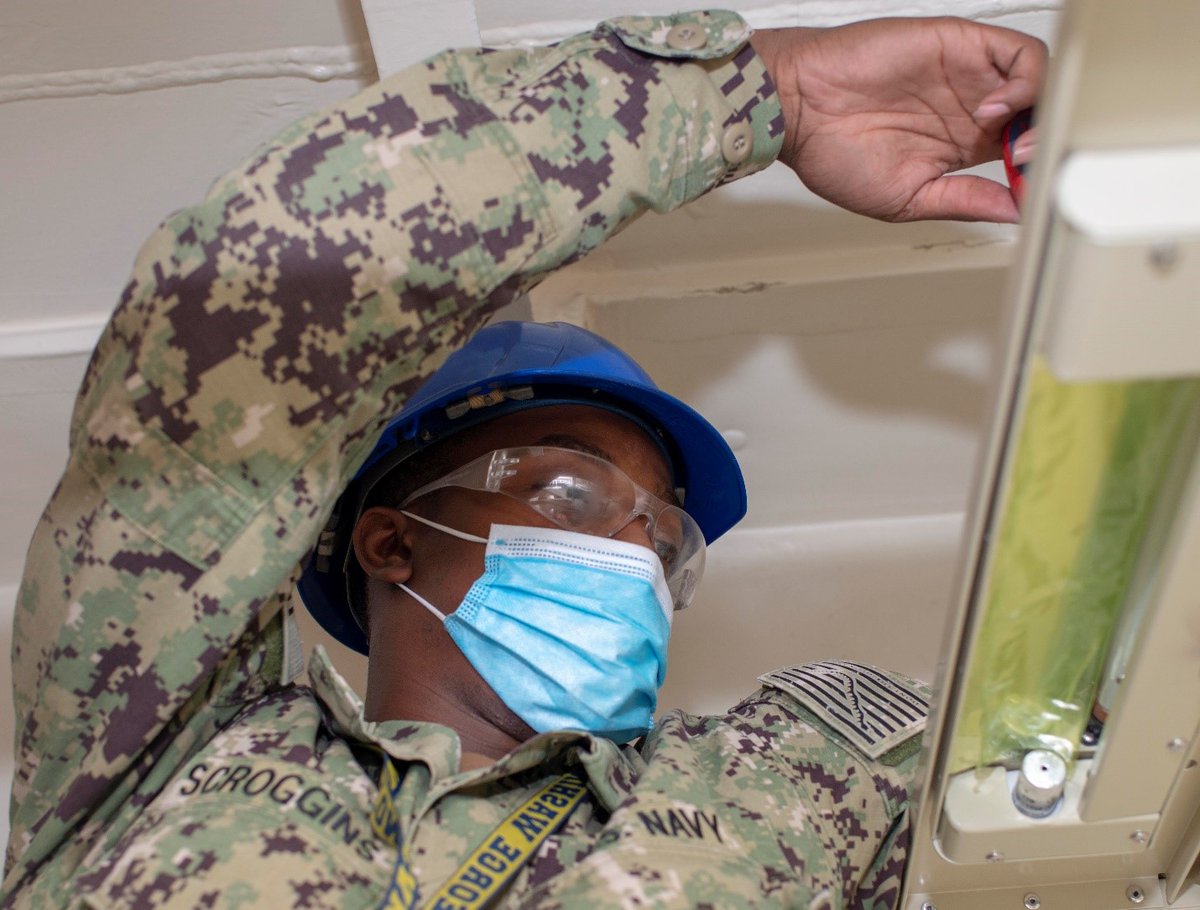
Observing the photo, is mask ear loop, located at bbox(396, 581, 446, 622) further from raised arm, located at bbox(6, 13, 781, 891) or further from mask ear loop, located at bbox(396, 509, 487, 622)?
raised arm, located at bbox(6, 13, 781, 891)

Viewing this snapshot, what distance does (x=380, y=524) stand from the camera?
1.11m

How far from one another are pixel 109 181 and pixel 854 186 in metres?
0.97

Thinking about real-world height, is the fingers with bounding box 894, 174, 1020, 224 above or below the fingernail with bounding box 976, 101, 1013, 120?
below

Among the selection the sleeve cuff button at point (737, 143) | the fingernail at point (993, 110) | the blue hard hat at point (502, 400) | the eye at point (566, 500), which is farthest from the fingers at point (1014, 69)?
the eye at point (566, 500)

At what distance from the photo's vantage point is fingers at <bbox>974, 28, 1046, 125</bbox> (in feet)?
3.09

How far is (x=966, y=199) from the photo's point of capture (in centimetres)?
105

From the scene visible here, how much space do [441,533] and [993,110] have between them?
71 centimetres

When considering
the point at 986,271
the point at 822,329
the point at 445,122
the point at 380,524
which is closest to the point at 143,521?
the point at 380,524

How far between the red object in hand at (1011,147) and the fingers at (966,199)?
54 mm

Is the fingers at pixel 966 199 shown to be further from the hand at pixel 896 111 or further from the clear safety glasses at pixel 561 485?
the clear safety glasses at pixel 561 485

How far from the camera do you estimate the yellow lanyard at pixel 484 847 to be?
79 centimetres

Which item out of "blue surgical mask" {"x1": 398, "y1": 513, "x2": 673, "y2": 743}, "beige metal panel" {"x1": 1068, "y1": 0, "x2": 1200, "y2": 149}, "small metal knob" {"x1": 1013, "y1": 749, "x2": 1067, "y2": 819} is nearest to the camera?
"beige metal panel" {"x1": 1068, "y1": 0, "x2": 1200, "y2": 149}

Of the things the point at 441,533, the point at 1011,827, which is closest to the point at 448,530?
the point at 441,533

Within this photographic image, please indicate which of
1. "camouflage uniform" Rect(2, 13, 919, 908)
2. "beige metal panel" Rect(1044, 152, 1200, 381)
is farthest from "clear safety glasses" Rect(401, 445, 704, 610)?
"beige metal panel" Rect(1044, 152, 1200, 381)
